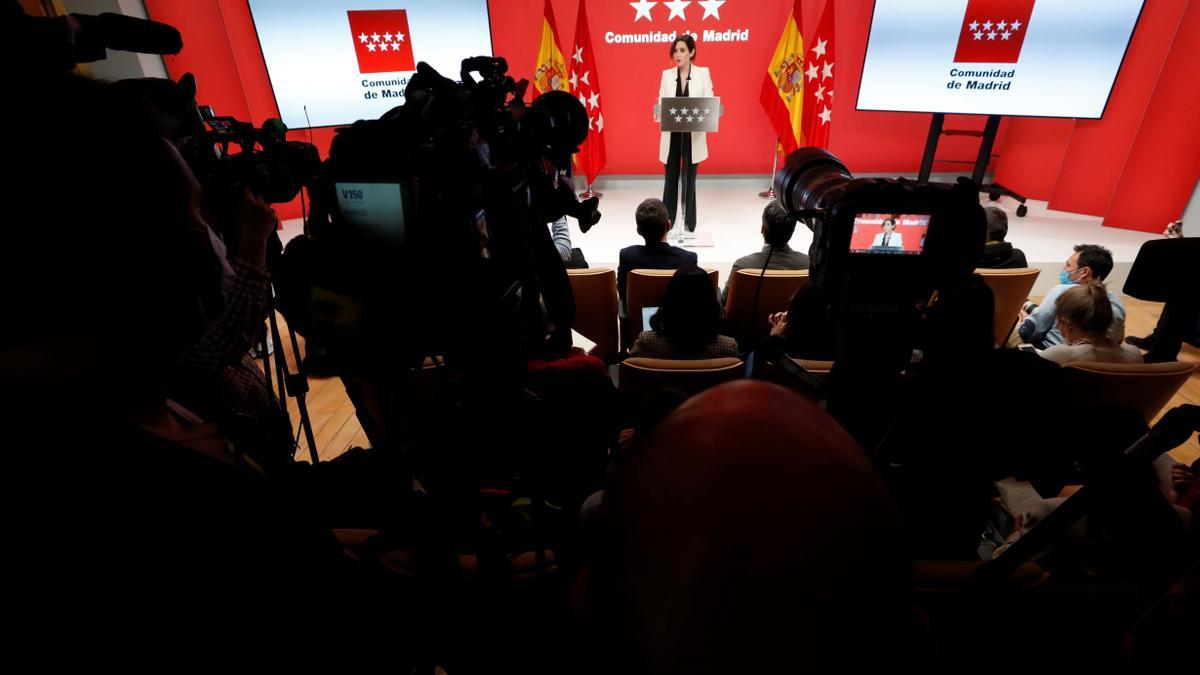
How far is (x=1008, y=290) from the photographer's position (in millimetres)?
2451

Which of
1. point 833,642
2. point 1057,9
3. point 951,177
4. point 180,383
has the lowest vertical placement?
point 951,177

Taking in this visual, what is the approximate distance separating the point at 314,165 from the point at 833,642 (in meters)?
1.36

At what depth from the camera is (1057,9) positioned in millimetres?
4137

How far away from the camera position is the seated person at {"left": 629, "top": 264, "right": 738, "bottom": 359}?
167 centimetres

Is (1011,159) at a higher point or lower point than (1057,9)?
lower

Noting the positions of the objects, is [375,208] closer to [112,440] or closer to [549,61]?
[112,440]

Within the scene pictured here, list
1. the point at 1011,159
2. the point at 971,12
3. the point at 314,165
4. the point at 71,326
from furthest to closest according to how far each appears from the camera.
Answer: the point at 1011,159 → the point at 971,12 → the point at 314,165 → the point at 71,326

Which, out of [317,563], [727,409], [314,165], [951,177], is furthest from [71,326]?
[951,177]

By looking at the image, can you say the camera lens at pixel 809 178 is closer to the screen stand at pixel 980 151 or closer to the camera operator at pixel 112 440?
the camera operator at pixel 112 440

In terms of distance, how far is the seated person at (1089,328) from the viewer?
171cm

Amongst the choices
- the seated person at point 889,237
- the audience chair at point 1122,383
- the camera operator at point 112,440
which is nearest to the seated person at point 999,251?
the audience chair at point 1122,383

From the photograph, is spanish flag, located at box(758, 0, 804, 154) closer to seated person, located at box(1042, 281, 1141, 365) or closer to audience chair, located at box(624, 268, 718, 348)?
audience chair, located at box(624, 268, 718, 348)

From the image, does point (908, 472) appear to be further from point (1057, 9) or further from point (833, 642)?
point (1057, 9)

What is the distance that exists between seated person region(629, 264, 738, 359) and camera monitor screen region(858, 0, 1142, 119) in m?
4.57
